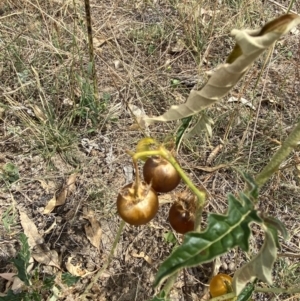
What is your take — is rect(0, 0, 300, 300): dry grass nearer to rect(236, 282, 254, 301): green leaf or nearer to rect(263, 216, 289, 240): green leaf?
rect(236, 282, 254, 301): green leaf

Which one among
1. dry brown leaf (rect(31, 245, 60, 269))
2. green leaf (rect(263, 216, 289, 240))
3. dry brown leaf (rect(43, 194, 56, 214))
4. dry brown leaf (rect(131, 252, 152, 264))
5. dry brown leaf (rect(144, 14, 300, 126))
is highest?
dry brown leaf (rect(144, 14, 300, 126))

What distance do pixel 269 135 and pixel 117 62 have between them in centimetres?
95

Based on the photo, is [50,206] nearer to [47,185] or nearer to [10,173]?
[47,185]

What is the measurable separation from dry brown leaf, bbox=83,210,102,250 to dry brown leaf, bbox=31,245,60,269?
0.16m

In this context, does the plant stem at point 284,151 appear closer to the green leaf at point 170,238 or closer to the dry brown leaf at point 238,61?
the dry brown leaf at point 238,61

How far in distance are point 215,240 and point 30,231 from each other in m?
1.33

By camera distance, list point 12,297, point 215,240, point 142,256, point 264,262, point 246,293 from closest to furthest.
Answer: point 215,240
point 264,262
point 246,293
point 12,297
point 142,256

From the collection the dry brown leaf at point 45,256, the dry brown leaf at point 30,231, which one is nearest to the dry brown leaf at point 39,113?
the dry brown leaf at point 30,231

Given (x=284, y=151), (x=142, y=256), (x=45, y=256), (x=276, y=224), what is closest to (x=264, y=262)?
(x=276, y=224)

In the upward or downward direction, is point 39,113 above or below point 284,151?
below

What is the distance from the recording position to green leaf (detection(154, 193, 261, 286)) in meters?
0.80

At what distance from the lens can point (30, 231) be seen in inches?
78.6

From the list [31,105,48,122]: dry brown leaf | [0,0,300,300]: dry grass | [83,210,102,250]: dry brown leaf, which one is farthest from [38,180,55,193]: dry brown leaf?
[31,105,48,122]: dry brown leaf

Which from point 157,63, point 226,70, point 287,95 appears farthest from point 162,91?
point 226,70
